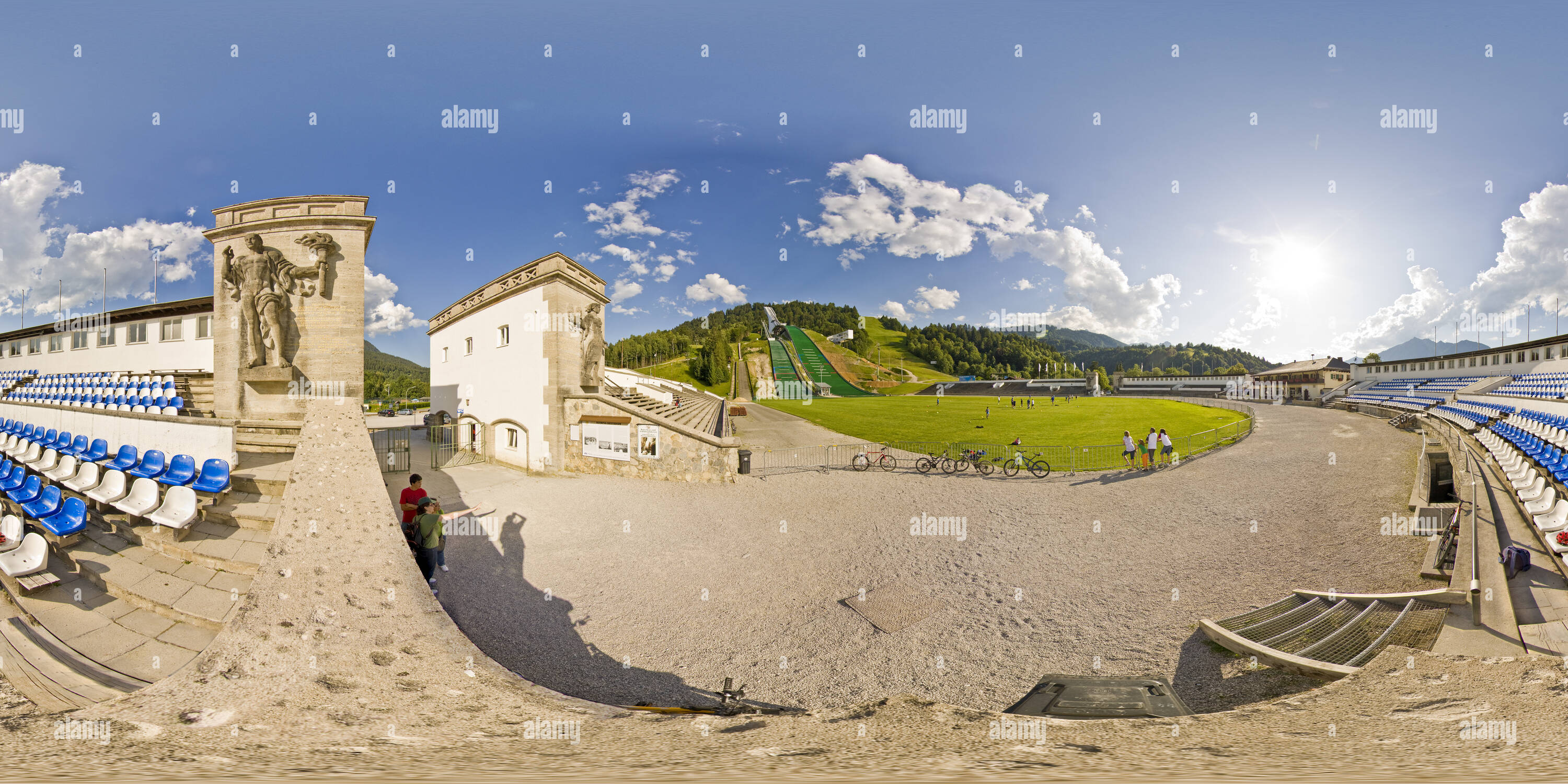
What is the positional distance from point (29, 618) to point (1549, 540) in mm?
16471

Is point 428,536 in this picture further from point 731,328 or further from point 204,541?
point 731,328

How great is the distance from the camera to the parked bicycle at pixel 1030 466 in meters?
14.4

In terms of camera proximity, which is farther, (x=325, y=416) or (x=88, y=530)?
(x=325, y=416)

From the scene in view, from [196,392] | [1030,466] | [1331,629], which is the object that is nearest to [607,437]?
[196,392]

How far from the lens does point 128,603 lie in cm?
416

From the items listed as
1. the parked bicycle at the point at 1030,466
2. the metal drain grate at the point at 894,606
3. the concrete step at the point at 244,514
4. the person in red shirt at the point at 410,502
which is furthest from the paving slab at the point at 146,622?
the parked bicycle at the point at 1030,466

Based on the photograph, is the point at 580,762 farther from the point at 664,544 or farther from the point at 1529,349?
the point at 1529,349

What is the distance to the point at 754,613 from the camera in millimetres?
5730

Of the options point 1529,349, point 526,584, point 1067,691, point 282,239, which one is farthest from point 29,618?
point 1529,349

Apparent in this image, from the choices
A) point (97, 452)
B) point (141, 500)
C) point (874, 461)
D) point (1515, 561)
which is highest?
point (97, 452)

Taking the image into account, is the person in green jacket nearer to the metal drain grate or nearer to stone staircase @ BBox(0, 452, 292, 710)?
stone staircase @ BBox(0, 452, 292, 710)

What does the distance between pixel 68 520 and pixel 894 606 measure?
373 inches

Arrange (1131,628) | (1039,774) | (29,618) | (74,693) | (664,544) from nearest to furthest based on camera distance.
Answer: (1039,774), (74,693), (29,618), (1131,628), (664,544)

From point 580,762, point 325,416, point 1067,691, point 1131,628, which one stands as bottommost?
point 1131,628
